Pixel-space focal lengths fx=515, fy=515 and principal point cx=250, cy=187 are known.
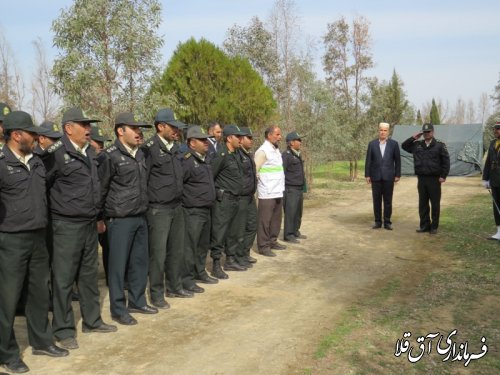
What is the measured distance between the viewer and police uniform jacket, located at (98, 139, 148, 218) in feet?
16.5

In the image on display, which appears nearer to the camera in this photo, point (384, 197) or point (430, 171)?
point (430, 171)

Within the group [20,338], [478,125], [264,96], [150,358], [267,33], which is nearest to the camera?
[150,358]

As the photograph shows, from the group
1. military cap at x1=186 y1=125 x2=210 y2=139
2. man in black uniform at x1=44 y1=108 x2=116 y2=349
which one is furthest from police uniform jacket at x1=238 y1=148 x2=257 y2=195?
man in black uniform at x1=44 y1=108 x2=116 y2=349

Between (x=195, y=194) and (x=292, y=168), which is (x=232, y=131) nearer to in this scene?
(x=195, y=194)

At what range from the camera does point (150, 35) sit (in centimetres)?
1038

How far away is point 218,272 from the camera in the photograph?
22.4 feet

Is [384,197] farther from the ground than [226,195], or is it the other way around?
[226,195]

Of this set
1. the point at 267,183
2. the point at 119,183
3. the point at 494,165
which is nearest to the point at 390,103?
the point at 494,165

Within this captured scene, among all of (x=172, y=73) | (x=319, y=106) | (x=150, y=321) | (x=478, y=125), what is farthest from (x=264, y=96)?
(x=478, y=125)

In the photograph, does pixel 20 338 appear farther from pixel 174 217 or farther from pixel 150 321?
pixel 174 217

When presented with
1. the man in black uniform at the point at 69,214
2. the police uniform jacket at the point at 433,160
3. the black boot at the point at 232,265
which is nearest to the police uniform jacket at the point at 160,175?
the man in black uniform at the point at 69,214

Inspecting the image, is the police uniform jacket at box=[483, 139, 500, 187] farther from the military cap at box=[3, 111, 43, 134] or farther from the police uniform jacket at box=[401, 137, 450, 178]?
the military cap at box=[3, 111, 43, 134]

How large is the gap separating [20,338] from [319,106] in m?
14.1

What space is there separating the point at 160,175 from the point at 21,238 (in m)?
1.84
